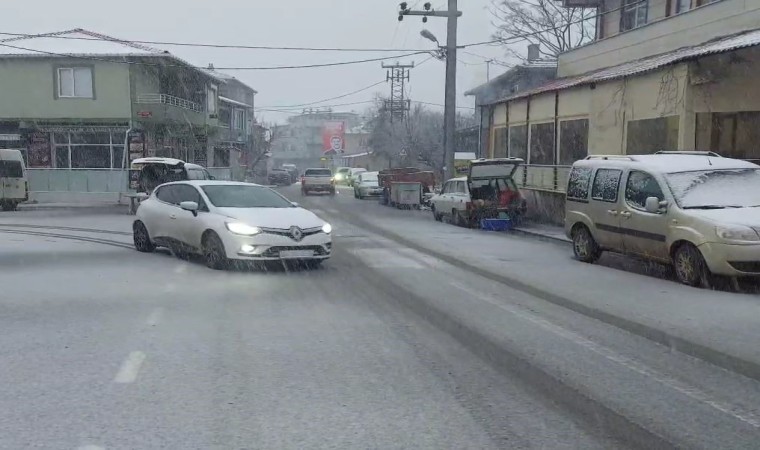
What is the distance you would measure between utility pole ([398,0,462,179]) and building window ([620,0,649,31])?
233 inches

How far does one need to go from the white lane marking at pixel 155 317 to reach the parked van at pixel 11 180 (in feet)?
70.1

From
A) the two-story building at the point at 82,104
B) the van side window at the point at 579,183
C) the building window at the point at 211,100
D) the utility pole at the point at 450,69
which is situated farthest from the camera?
the building window at the point at 211,100

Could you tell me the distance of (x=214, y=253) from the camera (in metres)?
11.2

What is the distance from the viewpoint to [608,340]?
6840 millimetres

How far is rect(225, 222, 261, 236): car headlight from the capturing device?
35.4 ft

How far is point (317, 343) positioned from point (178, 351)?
4.03ft

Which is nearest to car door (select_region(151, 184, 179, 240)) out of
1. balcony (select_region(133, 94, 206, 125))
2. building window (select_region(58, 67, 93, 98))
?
balcony (select_region(133, 94, 206, 125))

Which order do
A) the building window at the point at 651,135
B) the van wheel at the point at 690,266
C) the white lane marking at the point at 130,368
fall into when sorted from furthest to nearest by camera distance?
the building window at the point at 651,135 < the van wheel at the point at 690,266 < the white lane marking at the point at 130,368

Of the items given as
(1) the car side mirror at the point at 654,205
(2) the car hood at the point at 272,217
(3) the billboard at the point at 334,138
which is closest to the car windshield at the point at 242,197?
(2) the car hood at the point at 272,217

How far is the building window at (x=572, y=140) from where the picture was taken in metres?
22.1

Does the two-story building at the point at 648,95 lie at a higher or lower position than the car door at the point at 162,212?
higher

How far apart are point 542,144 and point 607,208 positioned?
13.4 m

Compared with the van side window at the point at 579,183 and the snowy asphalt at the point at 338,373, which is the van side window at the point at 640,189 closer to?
the van side window at the point at 579,183

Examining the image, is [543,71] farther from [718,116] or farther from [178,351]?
[178,351]
